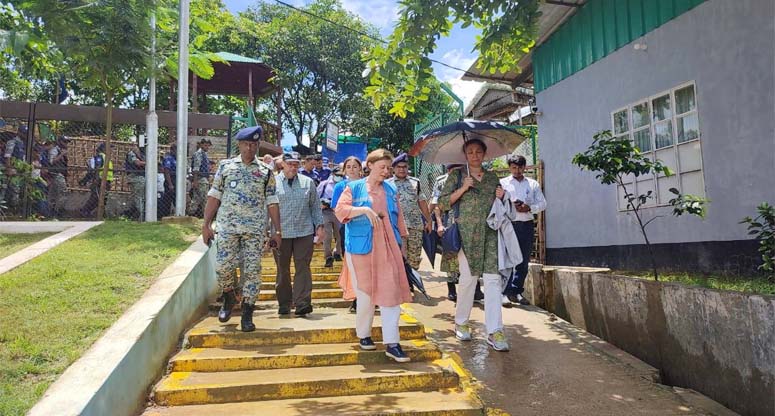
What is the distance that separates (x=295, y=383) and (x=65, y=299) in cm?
210

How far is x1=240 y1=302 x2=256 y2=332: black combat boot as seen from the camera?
4448 millimetres

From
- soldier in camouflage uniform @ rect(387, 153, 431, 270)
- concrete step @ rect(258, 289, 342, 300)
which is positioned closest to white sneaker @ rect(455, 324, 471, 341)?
soldier in camouflage uniform @ rect(387, 153, 431, 270)

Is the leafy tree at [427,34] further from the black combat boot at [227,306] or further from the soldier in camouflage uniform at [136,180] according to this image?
the soldier in camouflage uniform at [136,180]

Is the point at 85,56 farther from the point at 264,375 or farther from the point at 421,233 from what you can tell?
the point at 264,375

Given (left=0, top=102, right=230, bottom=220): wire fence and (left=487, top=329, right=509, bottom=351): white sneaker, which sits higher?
(left=0, top=102, right=230, bottom=220): wire fence

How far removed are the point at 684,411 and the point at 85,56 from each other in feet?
29.5

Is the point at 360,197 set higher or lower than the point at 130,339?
higher

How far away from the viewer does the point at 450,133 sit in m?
4.85

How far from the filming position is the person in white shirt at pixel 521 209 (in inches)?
246

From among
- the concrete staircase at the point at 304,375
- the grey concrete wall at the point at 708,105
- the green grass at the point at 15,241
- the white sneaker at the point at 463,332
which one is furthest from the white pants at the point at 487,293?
the green grass at the point at 15,241

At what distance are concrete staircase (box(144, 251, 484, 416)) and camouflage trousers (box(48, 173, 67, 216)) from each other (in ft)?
20.8

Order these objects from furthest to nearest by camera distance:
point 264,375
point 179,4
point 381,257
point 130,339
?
point 179,4 < point 381,257 < point 264,375 < point 130,339

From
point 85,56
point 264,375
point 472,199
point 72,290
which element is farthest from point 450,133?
point 85,56

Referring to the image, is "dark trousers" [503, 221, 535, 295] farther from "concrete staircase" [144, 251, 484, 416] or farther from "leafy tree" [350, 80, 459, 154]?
"leafy tree" [350, 80, 459, 154]
